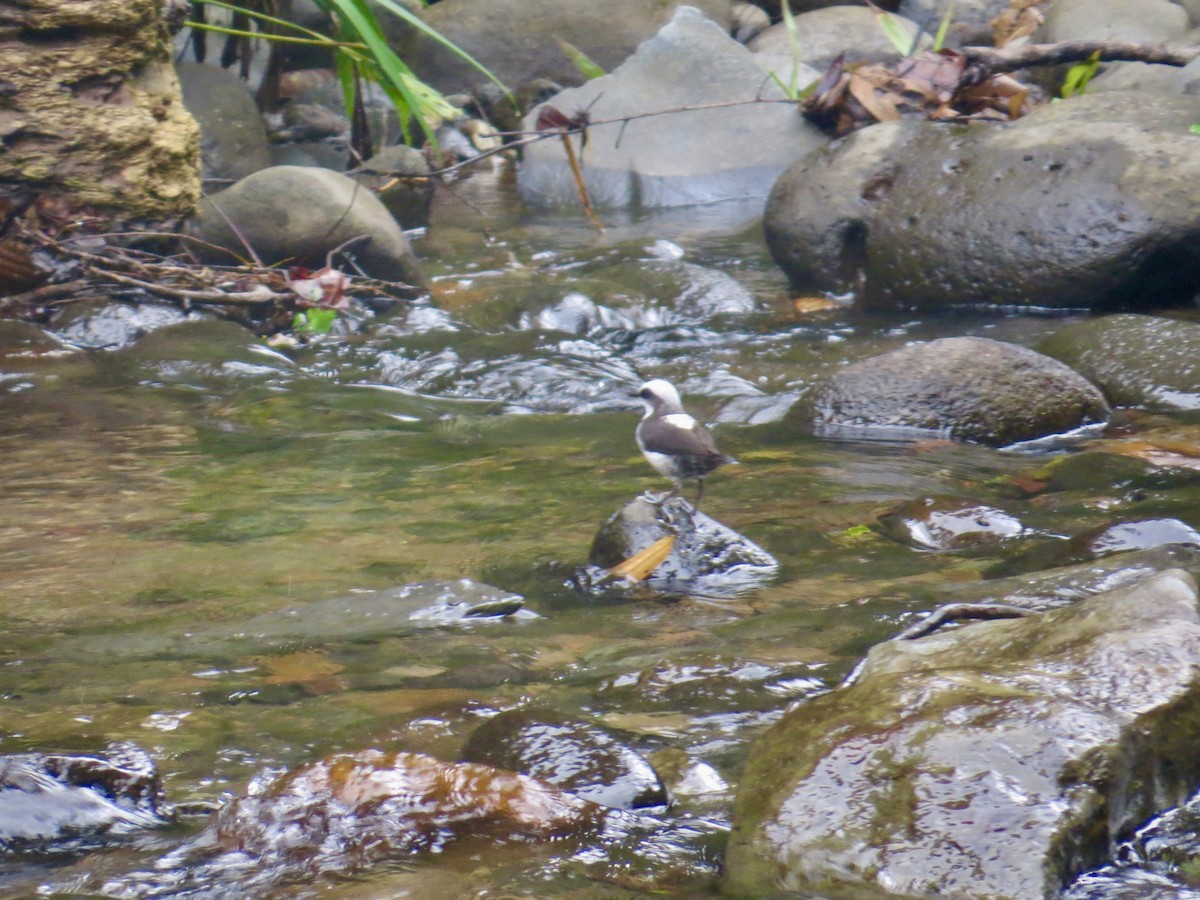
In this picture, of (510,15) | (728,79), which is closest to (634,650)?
(728,79)

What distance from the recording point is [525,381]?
24.2ft

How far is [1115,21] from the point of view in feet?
48.0

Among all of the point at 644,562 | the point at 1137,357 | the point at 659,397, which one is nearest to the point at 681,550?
the point at 644,562

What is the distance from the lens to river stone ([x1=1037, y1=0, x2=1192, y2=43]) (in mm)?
14516

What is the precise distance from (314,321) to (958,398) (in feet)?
12.8

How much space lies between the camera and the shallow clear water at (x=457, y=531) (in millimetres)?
2996

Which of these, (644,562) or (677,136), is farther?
(677,136)

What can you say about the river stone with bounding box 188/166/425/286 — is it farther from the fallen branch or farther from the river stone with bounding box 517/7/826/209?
the fallen branch

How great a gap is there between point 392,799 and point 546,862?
34 cm

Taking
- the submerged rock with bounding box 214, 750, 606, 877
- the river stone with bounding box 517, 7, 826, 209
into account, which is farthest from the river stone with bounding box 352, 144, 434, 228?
the submerged rock with bounding box 214, 750, 606, 877

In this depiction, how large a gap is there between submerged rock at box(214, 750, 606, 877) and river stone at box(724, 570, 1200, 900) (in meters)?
0.40

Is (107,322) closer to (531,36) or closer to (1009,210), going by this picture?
(1009,210)

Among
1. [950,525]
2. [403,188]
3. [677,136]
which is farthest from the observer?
[677,136]

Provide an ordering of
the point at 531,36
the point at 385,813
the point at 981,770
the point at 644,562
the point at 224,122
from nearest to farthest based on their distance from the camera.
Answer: the point at 981,770
the point at 385,813
the point at 644,562
the point at 224,122
the point at 531,36
